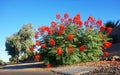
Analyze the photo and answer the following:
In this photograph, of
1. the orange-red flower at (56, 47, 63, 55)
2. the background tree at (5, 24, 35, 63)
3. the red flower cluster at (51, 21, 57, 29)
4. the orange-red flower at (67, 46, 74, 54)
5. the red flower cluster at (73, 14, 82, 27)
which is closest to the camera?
the orange-red flower at (56, 47, 63, 55)

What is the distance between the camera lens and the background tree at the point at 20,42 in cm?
5478

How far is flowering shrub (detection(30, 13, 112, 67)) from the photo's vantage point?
76.2 ft

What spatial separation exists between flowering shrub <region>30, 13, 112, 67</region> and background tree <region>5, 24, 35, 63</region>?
99.6 feet

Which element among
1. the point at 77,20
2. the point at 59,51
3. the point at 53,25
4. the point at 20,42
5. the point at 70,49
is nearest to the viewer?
Result: the point at 59,51

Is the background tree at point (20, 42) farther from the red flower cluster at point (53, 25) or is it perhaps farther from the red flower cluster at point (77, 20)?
the red flower cluster at point (77, 20)

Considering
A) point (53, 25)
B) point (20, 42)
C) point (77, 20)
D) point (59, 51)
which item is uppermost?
point (20, 42)

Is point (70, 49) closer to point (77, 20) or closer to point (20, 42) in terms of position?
point (77, 20)

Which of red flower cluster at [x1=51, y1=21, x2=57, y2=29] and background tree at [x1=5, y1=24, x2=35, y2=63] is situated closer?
red flower cluster at [x1=51, y1=21, x2=57, y2=29]

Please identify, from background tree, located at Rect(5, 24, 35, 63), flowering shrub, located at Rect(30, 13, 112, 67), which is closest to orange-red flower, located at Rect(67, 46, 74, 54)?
flowering shrub, located at Rect(30, 13, 112, 67)

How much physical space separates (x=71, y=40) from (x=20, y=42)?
108 ft

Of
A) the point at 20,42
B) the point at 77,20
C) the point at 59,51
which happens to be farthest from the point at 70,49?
the point at 20,42

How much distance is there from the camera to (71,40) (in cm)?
2333

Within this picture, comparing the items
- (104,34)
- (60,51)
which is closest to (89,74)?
(60,51)

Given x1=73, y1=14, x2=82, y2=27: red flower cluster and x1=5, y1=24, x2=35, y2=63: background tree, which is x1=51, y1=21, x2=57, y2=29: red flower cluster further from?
x1=5, y1=24, x2=35, y2=63: background tree
